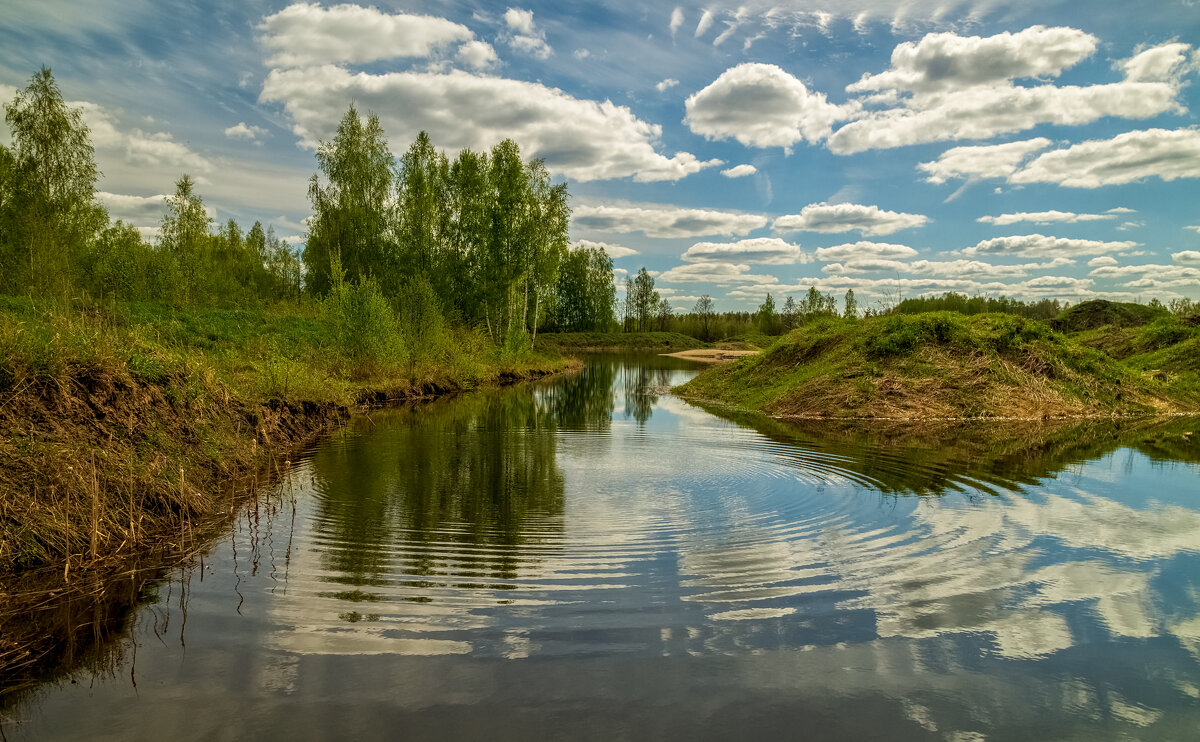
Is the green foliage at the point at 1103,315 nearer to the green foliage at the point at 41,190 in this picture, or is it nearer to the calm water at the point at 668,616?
the calm water at the point at 668,616

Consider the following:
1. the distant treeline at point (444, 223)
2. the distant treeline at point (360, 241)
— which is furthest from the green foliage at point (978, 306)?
the distant treeline at point (444, 223)

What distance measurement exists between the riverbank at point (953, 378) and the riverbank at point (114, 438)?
15.8 metres

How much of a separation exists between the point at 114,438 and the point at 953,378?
23.0m

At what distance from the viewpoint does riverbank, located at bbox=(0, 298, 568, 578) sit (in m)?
6.55

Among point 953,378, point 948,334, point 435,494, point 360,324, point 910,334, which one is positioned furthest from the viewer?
point 360,324

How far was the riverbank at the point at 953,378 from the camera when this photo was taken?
21375 millimetres

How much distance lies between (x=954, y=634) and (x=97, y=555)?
7.90 metres

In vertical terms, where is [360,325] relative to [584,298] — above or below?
below

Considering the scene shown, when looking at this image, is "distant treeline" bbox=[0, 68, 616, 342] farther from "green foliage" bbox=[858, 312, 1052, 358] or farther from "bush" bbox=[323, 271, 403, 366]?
"green foliage" bbox=[858, 312, 1052, 358]

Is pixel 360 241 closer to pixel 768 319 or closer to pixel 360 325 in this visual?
pixel 360 325

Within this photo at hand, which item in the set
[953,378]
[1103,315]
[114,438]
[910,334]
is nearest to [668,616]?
[114,438]

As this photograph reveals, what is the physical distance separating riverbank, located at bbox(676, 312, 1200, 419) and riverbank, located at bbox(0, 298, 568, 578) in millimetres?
15759

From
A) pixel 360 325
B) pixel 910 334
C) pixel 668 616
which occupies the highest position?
pixel 910 334

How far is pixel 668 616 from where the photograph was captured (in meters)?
5.52
